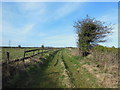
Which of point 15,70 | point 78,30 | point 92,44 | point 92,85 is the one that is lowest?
point 92,85

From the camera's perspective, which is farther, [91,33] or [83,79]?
[91,33]

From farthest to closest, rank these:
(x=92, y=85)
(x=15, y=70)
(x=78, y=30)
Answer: (x=78, y=30)
(x=15, y=70)
(x=92, y=85)

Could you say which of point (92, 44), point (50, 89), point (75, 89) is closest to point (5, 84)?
point (50, 89)

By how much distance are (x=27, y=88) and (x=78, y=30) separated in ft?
56.1

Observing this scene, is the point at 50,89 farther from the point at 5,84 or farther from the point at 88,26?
the point at 88,26

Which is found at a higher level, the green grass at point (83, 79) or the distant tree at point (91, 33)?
the distant tree at point (91, 33)

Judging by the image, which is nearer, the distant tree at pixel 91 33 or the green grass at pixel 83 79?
the green grass at pixel 83 79

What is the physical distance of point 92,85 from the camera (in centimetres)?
664

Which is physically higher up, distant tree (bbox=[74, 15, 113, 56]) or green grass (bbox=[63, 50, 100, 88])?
distant tree (bbox=[74, 15, 113, 56])

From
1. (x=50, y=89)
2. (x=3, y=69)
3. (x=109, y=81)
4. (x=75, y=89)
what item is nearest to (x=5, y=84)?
(x=3, y=69)

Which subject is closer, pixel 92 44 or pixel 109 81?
pixel 109 81

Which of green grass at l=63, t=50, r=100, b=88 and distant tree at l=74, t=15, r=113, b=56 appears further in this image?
distant tree at l=74, t=15, r=113, b=56

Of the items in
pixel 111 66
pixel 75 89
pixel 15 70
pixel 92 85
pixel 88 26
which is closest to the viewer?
pixel 75 89

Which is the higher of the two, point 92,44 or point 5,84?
point 92,44
